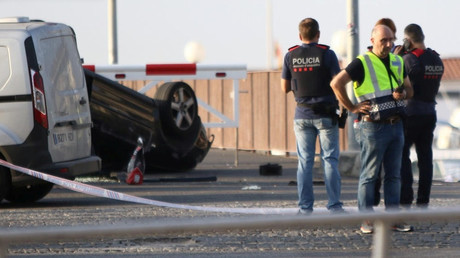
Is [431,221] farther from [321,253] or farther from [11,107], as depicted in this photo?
[11,107]

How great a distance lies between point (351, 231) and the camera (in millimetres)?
3891

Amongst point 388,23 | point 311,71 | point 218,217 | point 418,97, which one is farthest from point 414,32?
point 218,217

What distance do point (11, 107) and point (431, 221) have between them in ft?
25.0

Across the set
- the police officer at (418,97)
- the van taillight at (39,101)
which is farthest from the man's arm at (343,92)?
the van taillight at (39,101)

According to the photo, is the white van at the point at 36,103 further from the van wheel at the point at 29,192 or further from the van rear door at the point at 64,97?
the van wheel at the point at 29,192

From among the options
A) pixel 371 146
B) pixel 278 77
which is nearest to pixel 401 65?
pixel 371 146

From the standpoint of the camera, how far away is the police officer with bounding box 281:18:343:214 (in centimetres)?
917

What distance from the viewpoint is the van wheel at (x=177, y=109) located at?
16078 millimetres

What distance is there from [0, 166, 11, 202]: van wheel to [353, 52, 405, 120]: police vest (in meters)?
4.04

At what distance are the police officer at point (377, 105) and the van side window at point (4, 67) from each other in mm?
3766

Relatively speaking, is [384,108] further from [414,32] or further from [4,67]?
[4,67]

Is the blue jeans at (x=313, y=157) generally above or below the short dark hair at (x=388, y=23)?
below

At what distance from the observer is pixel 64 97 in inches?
452

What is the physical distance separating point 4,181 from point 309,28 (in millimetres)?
3583
